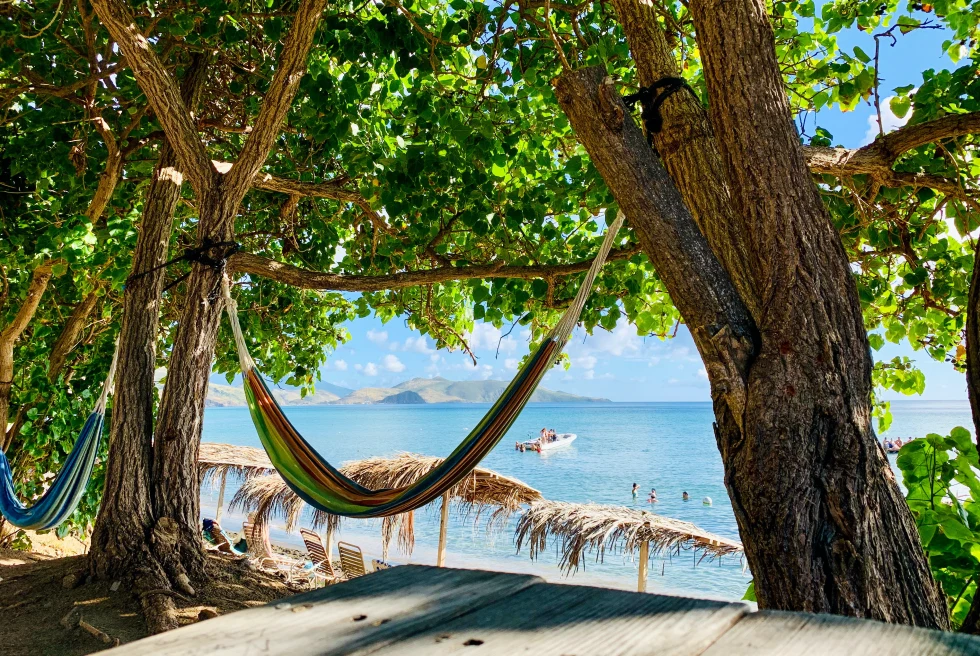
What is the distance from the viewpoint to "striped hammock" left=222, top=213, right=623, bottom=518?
2361 mm

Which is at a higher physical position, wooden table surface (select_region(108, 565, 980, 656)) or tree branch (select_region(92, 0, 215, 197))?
tree branch (select_region(92, 0, 215, 197))

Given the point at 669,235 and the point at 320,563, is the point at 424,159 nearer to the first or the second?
the point at 669,235

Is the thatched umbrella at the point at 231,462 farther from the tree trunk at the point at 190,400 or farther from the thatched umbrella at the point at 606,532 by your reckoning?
the tree trunk at the point at 190,400

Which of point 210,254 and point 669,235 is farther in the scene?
point 210,254

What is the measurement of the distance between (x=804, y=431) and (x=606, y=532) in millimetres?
5706

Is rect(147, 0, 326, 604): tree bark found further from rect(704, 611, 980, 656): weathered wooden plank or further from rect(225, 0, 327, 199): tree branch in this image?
rect(704, 611, 980, 656): weathered wooden plank

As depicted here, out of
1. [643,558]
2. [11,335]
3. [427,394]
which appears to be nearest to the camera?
[11,335]

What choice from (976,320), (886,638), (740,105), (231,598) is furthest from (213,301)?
(886,638)

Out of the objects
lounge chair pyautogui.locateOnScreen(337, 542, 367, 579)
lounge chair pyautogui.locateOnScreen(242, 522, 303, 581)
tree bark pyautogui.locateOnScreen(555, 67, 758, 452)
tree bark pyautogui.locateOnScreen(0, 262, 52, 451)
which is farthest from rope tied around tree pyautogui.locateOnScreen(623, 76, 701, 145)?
lounge chair pyautogui.locateOnScreen(242, 522, 303, 581)

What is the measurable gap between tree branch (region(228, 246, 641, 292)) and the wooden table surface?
7.98 feet

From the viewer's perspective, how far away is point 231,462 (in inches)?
379

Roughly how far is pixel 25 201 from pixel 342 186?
6.68ft

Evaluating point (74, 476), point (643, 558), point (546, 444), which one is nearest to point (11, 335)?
point (74, 476)

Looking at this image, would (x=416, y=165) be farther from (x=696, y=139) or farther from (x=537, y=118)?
(x=696, y=139)
